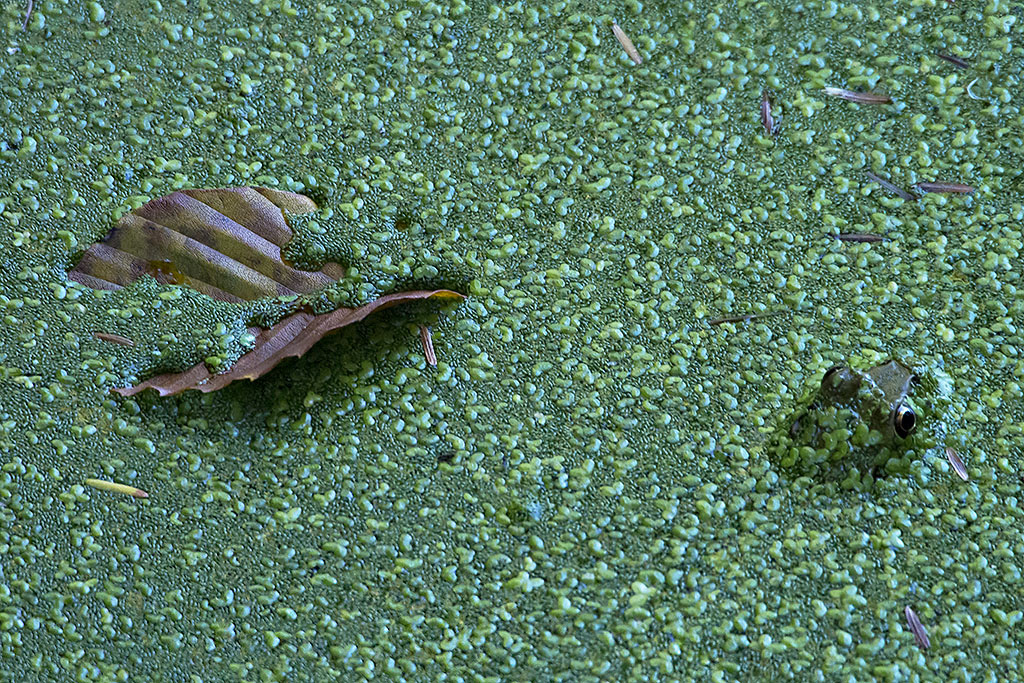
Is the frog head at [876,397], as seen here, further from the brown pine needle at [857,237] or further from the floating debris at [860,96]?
the floating debris at [860,96]

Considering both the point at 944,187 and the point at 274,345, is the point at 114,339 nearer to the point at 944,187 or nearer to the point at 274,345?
the point at 274,345

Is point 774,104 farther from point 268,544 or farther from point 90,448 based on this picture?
point 90,448

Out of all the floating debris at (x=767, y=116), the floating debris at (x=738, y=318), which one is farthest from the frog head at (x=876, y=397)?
the floating debris at (x=767, y=116)

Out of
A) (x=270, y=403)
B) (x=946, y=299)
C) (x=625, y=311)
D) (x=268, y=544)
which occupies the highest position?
(x=946, y=299)

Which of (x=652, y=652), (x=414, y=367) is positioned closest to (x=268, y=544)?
(x=414, y=367)

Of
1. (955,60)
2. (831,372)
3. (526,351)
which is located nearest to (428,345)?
(526,351)
